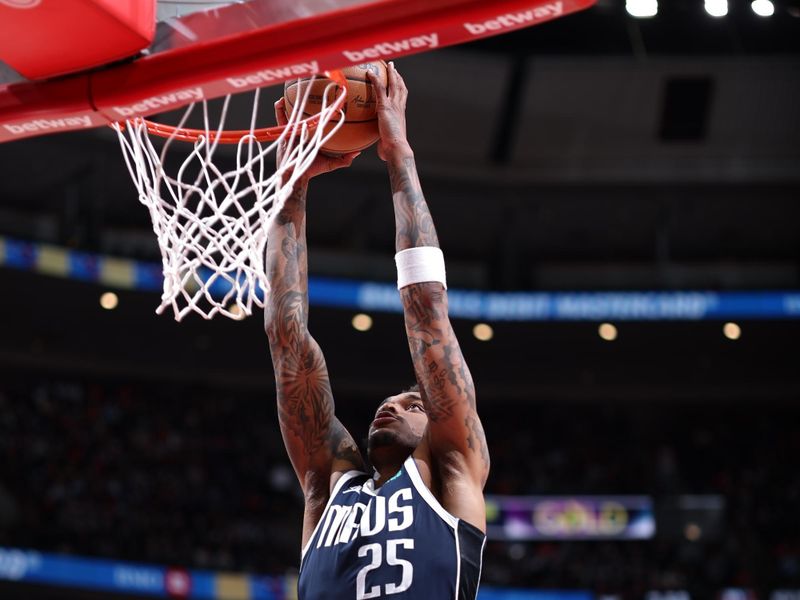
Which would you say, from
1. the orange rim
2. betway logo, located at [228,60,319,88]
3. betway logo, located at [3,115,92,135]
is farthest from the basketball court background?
betway logo, located at [228,60,319,88]

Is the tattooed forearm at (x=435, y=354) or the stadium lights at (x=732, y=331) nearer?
the tattooed forearm at (x=435, y=354)

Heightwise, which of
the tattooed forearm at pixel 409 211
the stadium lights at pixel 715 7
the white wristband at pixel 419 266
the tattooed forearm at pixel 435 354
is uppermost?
the stadium lights at pixel 715 7

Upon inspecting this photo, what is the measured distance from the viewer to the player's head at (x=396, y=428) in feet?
9.67

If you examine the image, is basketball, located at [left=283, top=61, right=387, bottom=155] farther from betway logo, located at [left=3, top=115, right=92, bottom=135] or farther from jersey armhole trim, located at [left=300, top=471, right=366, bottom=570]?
jersey armhole trim, located at [left=300, top=471, right=366, bottom=570]

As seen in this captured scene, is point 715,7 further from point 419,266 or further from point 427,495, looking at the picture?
point 427,495

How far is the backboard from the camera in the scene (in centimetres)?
265

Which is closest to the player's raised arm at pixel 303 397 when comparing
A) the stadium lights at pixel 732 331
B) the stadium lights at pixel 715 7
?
the stadium lights at pixel 715 7

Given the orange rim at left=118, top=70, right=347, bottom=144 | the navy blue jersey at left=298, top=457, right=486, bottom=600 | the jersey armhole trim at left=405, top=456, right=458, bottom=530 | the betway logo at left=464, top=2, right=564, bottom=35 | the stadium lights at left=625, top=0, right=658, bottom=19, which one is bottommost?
the navy blue jersey at left=298, top=457, right=486, bottom=600

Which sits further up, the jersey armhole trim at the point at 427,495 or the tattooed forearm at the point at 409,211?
the tattooed forearm at the point at 409,211

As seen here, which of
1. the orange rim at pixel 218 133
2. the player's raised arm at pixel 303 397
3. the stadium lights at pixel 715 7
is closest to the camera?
the player's raised arm at pixel 303 397

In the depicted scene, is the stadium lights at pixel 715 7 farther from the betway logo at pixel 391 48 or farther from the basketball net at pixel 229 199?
the betway logo at pixel 391 48

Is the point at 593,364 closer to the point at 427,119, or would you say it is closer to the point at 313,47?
the point at 427,119

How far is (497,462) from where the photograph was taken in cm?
1672

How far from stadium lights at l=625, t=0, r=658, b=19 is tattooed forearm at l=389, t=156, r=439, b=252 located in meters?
8.70
